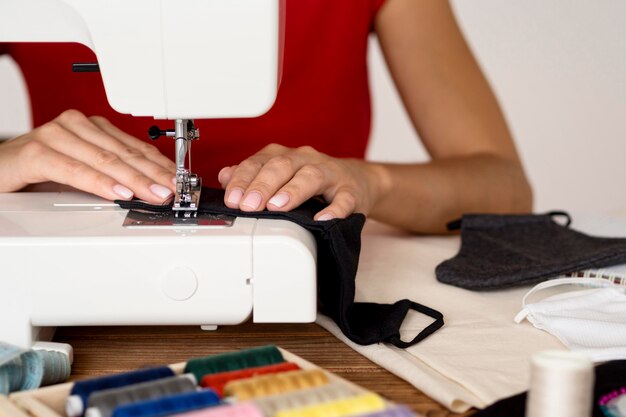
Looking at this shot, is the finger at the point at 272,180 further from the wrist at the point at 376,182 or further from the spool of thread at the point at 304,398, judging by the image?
Result: the spool of thread at the point at 304,398

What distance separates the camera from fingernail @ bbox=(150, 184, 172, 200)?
Answer: 1391 mm

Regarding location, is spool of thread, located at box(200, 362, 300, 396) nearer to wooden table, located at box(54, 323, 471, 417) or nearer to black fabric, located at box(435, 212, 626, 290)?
wooden table, located at box(54, 323, 471, 417)

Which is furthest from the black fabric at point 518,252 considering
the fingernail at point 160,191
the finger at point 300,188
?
the fingernail at point 160,191

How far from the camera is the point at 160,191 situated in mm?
1396

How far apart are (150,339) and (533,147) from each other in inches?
125

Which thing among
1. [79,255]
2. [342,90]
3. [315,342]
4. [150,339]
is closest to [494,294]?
[315,342]

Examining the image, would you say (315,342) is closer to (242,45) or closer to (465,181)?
(242,45)

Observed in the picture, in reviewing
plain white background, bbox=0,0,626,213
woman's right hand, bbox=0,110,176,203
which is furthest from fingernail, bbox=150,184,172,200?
plain white background, bbox=0,0,626,213

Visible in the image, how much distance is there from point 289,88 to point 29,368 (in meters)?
1.18

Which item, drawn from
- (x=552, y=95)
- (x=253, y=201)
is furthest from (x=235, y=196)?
(x=552, y=95)

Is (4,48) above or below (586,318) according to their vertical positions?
above

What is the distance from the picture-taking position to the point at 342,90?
2.24m

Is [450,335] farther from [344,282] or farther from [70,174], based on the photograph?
[70,174]

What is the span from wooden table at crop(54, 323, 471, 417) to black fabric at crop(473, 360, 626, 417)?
0.12m
